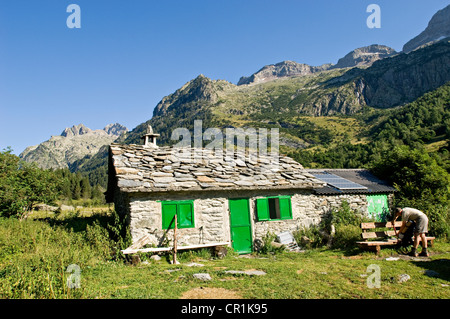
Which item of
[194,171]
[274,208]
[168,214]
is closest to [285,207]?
[274,208]

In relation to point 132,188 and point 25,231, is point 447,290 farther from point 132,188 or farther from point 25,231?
point 25,231

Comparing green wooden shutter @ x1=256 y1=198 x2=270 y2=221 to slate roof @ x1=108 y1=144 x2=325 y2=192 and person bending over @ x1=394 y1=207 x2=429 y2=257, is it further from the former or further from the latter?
person bending over @ x1=394 y1=207 x2=429 y2=257

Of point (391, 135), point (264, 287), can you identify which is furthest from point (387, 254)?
point (391, 135)

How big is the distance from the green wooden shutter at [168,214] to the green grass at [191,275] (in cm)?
124

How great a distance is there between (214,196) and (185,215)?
55.9 inches

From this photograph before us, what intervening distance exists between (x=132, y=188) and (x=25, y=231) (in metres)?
4.88

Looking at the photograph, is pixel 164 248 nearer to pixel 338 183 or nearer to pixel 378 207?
pixel 338 183

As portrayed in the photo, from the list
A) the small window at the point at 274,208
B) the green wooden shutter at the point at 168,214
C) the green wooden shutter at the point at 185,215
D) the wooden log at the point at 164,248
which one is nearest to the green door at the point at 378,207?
the small window at the point at 274,208

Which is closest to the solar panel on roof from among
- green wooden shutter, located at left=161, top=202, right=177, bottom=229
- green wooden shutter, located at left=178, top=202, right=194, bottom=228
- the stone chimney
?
green wooden shutter, located at left=178, top=202, right=194, bottom=228

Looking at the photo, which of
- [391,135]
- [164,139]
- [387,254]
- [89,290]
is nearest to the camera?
[89,290]

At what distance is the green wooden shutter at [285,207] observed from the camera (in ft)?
39.2

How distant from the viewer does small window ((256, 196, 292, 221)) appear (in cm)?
1162

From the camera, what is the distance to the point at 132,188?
963 centimetres

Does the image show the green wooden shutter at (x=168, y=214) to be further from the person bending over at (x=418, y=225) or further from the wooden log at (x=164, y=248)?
the person bending over at (x=418, y=225)
